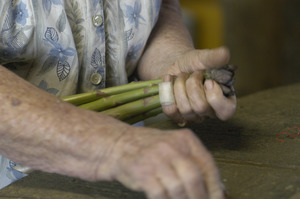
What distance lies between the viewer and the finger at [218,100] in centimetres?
114

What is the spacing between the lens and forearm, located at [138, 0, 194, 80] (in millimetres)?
1509

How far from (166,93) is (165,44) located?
1.30 ft

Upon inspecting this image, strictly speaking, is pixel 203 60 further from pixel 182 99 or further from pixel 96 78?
pixel 96 78

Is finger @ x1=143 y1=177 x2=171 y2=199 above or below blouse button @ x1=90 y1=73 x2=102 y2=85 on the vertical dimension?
above

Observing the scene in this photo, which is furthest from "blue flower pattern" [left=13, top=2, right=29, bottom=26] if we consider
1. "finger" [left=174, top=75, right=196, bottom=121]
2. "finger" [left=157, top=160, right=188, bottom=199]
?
"finger" [left=157, top=160, right=188, bottom=199]

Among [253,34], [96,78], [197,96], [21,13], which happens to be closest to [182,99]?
[197,96]

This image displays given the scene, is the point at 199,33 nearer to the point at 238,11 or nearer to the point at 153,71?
the point at 238,11

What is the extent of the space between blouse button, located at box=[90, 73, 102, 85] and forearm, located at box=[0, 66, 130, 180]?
1.47ft

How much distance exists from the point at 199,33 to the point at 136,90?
312 cm

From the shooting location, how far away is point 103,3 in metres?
1.41

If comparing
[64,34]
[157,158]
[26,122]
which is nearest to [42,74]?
[64,34]

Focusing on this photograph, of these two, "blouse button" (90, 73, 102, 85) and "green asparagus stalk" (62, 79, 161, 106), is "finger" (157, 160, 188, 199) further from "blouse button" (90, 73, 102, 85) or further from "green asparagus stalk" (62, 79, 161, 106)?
"blouse button" (90, 73, 102, 85)

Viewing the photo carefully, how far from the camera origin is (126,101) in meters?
1.27

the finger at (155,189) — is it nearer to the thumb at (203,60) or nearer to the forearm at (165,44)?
the thumb at (203,60)
